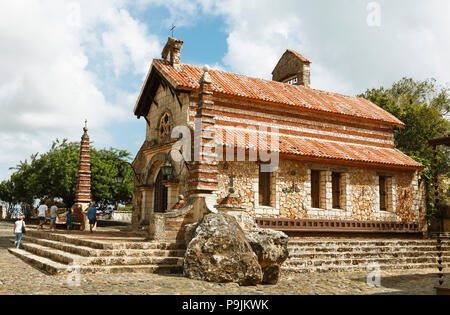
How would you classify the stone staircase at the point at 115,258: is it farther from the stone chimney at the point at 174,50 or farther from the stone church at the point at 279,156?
the stone chimney at the point at 174,50

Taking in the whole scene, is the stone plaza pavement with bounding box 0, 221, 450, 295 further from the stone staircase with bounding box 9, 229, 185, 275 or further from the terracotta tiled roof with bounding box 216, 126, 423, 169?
the terracotta tiled roof with bounding box 216, 126, 423, 169

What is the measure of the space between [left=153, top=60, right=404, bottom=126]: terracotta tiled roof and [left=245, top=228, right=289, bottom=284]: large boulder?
7.71 meters

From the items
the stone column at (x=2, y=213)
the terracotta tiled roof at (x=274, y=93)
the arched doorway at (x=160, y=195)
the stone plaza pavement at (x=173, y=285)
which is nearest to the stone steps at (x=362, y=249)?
the stone plaza pavement at (x=173, y=285)

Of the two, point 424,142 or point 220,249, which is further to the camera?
point 424,142

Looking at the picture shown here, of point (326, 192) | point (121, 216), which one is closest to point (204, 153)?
point (326, 192)

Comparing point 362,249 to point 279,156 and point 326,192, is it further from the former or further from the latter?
point 279,156

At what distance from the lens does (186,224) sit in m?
11.2

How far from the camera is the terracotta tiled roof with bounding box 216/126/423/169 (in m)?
15.9

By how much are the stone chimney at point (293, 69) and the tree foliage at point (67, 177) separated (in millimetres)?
13022

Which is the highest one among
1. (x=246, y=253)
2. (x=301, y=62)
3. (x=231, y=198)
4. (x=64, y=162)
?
(x=301, y=62)

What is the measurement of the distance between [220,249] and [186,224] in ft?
8.32

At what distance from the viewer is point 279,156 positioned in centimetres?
1598
